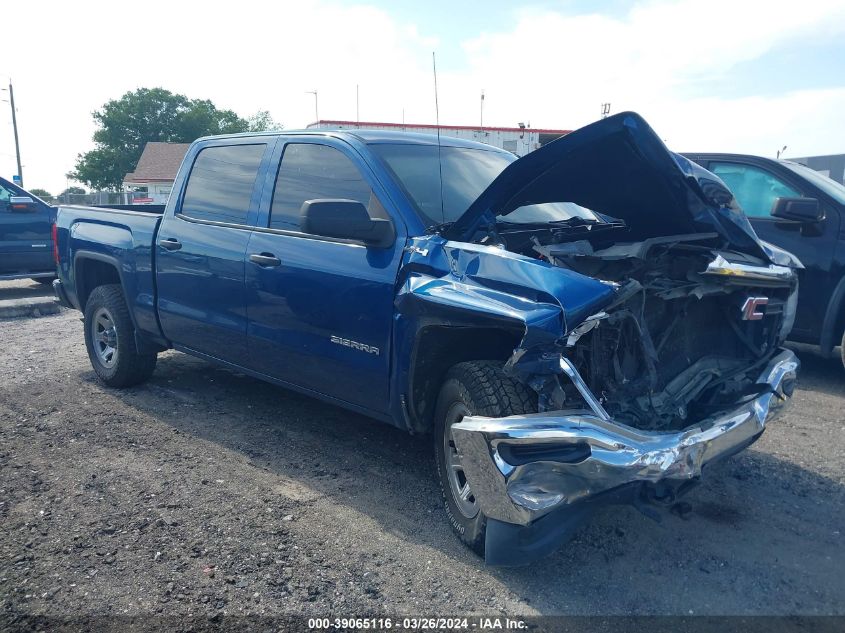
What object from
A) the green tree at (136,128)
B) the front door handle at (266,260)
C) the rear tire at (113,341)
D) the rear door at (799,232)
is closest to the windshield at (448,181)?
the front door handle at (266,260)

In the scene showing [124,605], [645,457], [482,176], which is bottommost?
[124,605]

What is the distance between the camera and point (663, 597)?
295cm

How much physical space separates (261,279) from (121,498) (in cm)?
146

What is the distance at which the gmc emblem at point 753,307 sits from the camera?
11.4 feet

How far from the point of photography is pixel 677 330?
364 centimetres

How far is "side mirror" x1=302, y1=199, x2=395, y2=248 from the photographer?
11.4ft

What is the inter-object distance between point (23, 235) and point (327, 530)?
30.3 ft

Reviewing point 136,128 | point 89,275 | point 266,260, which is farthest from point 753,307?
point 136,128

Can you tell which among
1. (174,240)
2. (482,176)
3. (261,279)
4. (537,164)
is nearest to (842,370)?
(482,176)

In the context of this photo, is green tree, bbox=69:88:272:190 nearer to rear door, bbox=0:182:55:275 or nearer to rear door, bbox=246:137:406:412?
rear door, bbox=0:182:55:275

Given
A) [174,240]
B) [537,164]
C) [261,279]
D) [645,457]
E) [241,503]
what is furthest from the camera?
[174,240]

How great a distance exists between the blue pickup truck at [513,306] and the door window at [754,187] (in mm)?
2684

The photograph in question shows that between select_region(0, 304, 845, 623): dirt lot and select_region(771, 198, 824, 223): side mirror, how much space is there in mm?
1497

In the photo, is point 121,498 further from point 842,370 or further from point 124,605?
point 842,370
